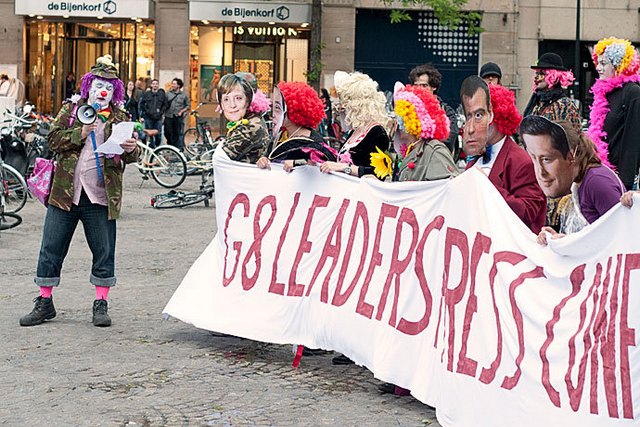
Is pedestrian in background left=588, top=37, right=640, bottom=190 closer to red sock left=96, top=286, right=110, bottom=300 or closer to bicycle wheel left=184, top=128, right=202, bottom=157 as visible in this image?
red sock left=96, top=286, right=110, bottom=300

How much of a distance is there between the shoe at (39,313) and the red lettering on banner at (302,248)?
2.04 meters

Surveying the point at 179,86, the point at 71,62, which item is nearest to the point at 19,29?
the point at 71,62

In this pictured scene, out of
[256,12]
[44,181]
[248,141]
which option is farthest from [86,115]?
[256,12]

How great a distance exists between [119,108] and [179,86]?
2025cm

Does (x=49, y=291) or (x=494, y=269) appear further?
(x=49, y=291)

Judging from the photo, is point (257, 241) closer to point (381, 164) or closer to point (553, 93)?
point (381, 164)

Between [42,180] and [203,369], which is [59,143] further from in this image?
[203,369]

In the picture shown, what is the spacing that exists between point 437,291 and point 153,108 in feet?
72.1

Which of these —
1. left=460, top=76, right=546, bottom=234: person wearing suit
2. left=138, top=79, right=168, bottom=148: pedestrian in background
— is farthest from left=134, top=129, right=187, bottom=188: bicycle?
left=460, top=76, right=546, bottom=234: person wearing suit

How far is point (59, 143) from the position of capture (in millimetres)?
8852

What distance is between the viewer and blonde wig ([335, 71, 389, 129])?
8125 millimetres

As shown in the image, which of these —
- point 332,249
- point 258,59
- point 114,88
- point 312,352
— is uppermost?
point 258,59

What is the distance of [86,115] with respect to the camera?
880 cm

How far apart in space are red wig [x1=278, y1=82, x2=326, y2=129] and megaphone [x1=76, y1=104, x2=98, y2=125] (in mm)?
1466
